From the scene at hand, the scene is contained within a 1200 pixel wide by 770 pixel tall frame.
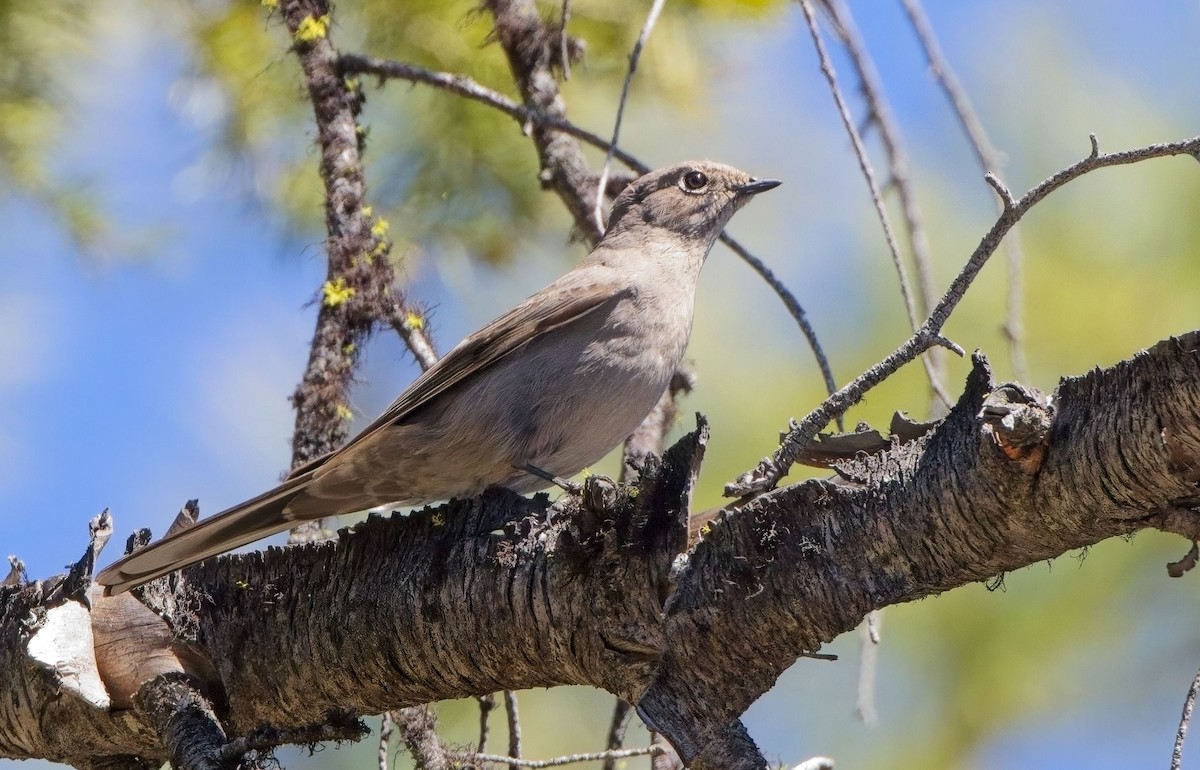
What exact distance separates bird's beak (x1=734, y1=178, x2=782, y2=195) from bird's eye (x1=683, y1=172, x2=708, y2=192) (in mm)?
153

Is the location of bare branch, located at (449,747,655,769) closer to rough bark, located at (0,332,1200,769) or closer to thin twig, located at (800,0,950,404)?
rough bark, located at (0,332,1200,769)

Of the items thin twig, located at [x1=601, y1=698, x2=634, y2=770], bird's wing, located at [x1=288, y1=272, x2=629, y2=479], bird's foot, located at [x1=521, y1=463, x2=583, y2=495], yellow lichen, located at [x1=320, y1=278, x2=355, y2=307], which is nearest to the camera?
bird's foot, located at [x1=521, y1=463, x2=583, y2=495]

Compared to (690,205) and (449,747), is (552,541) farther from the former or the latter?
(690,205)

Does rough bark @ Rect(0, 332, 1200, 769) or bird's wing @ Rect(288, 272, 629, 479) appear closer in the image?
rough bark @ Rect(0, 332, 1200, 769)

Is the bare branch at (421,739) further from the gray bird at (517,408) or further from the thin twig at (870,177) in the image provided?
the thin twig at (870,177)

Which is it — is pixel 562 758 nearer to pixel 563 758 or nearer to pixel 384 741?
pixel 563 758

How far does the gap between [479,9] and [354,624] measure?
3.11m

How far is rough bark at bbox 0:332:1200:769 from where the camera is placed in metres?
2.49

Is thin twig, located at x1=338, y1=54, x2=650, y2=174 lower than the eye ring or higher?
higher

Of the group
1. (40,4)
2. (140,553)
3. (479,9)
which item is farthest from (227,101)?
(140,553)

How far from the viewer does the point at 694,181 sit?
553cm

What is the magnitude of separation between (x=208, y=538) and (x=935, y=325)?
2.45m

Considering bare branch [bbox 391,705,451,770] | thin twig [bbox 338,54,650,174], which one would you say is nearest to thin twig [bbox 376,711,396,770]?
bare branch [bbox 391,705,451,770]

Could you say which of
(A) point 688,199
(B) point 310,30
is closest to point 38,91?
(B) point 310,30
